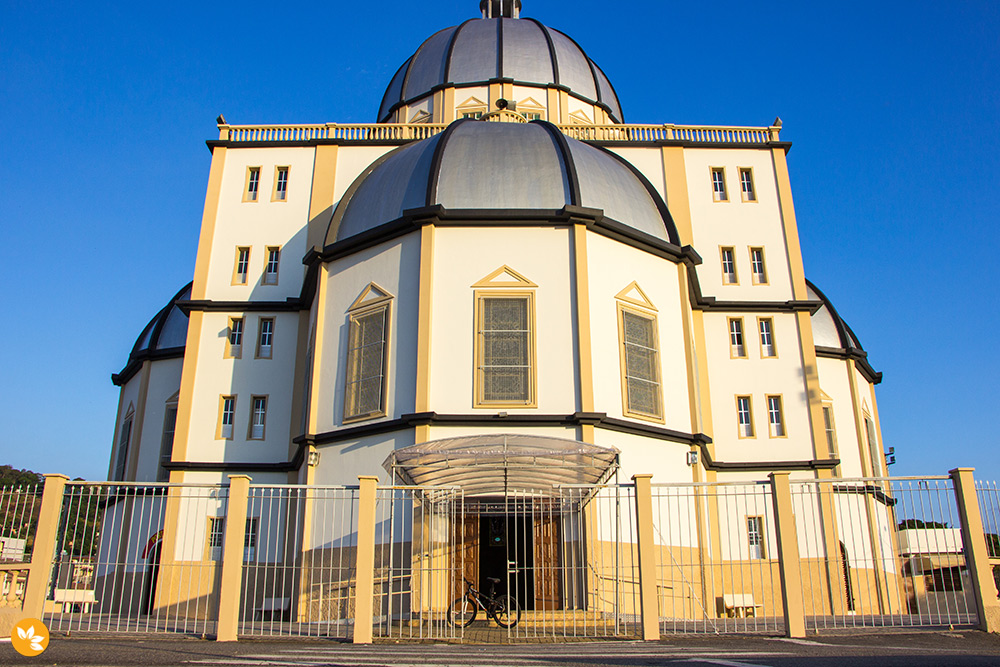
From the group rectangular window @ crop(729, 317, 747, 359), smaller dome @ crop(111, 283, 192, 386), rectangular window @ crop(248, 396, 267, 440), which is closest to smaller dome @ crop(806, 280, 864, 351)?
rectangular window @ crop(729, 317, 747, 359)

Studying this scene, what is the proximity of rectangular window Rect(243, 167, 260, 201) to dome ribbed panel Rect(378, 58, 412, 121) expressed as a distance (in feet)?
31.2

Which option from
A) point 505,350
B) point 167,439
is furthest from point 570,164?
point 167,439

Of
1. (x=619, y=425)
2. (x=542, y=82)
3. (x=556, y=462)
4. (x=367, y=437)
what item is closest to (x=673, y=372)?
(x=619, y=425)

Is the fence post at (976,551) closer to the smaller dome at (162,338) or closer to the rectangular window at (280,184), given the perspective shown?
the rectangular window at (280,184)

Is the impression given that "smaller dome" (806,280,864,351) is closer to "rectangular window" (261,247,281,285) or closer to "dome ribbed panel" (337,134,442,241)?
"dome ribbed panel" (337,134,442,241)

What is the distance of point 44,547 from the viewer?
12.8 metres

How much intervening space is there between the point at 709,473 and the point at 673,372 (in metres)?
4.44

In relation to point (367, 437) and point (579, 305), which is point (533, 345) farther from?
point (367, 437)

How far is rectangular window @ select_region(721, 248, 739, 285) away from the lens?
26.1 m

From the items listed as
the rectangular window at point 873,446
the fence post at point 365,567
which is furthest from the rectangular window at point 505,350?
the rectangular window at point 873,446

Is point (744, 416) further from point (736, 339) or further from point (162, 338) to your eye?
point (162, 338)

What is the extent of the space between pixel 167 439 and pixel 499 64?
64.3 ft

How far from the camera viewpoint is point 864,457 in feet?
96.5

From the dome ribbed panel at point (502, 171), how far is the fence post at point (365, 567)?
9.81 m
